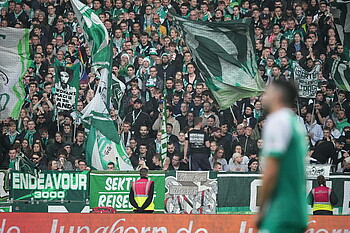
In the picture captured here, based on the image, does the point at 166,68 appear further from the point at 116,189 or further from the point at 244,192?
the point at 244,192

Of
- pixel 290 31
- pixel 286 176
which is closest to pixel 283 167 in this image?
pixel 286 176

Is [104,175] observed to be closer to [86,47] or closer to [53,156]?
[53,156]

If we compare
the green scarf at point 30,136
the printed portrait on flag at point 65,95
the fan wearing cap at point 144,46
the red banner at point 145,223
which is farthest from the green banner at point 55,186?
the fan wearing cap at point 144,46

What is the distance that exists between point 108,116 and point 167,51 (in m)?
2.59

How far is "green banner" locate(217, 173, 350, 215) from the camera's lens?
12.9m

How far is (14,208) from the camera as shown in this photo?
12969 mm

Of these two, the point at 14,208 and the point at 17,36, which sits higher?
the point at 17,36

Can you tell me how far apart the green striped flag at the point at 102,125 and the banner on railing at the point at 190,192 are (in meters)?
1.29

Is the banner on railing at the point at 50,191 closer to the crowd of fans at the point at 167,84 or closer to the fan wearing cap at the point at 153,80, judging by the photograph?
the crowd of fans at the point at 167,84

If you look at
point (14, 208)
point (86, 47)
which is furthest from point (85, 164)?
point (86, 47)

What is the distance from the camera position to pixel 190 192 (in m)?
12.9

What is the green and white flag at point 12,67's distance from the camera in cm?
1571

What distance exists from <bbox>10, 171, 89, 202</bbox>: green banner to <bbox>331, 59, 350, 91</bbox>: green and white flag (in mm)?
6255

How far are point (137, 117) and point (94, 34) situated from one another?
82.6 inches
